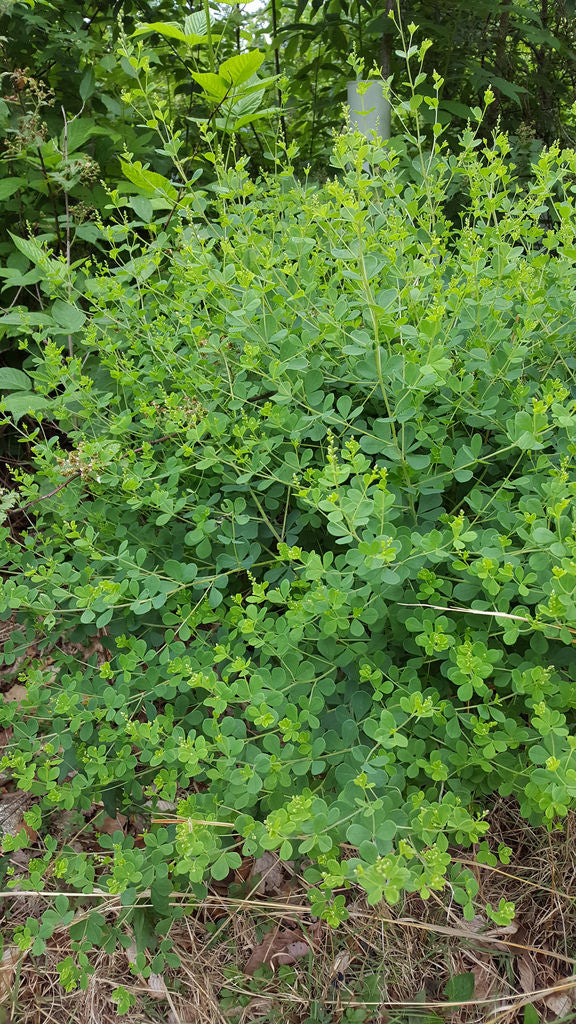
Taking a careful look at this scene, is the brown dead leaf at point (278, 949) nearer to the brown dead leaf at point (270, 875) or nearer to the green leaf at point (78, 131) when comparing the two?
the brown dead leaf at point (270, 875)

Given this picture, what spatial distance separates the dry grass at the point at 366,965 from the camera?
5.00ft

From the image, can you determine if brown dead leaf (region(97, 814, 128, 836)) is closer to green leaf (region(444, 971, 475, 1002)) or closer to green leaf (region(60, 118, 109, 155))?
green leaf (region(444, 971, 475, 1002))

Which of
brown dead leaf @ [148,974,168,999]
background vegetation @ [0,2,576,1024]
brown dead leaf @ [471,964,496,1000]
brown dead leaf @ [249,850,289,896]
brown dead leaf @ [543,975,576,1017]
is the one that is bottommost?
brown dead leaf @ [148,974,168,999]

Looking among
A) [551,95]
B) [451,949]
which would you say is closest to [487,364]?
[451,949]

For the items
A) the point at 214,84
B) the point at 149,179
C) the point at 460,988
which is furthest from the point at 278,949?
the point at 214,84

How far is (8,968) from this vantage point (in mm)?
1765

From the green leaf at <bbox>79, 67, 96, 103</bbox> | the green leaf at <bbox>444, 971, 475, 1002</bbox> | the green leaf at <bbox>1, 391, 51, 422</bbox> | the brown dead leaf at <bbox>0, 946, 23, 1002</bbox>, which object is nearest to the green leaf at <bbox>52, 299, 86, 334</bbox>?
the green leaf at <bbox>1, 391, 51, 422</bbox>

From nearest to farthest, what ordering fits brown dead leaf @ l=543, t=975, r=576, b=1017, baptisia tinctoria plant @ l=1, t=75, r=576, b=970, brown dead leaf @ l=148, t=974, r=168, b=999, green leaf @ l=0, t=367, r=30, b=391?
baptisia tinctoria plant @ l=1, t=75, r=576, b=970 → brown dead leaf @ l=543, t=975, r=576, b=1017 → brown dead leaf @ l=148, t=974, r=168, b=999 → green leaf @ l=0, t=367, r=30, b=391

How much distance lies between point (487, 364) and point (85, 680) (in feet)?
3.97

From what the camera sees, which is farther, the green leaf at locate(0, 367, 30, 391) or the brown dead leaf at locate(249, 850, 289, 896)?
the green leaf at locate(0, 367, 30, 391)

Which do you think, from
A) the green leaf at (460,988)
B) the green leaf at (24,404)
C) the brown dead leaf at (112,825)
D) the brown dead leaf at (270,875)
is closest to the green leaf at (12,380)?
the green leaf at (24,404)

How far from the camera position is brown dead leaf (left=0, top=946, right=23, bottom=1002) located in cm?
173

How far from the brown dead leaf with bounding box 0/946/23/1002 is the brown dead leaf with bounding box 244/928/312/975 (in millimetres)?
557

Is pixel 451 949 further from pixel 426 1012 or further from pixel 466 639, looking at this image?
pixel 466 639
